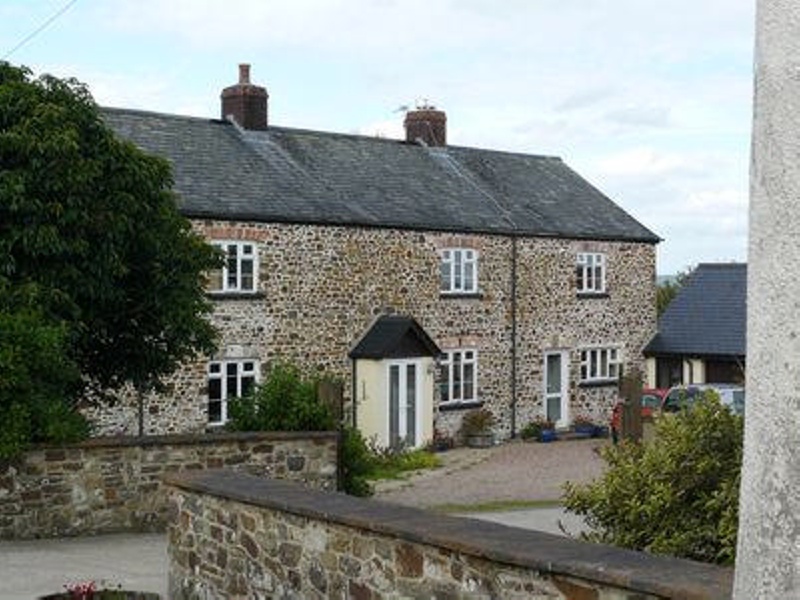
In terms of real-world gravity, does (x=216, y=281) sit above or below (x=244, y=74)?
below

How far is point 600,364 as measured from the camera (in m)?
35.7

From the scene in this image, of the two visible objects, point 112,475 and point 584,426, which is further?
point 584,426

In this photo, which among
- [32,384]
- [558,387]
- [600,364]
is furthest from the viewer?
[600,364]

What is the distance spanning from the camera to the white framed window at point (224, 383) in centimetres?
2667

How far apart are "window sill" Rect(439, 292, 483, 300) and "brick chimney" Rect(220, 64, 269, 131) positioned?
5.88 meters

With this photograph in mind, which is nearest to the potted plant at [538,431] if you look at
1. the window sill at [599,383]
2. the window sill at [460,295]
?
the window sill at [599,383]

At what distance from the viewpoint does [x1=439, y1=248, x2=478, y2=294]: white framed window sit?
31219mm

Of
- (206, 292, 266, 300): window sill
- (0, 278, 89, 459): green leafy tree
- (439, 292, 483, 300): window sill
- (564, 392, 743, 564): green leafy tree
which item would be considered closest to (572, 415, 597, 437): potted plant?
(439, 292, 483, 300): window sill

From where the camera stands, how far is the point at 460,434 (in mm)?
31547

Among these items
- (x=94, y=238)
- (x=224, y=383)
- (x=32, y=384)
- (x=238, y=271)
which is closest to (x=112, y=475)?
(x=32, y=384)

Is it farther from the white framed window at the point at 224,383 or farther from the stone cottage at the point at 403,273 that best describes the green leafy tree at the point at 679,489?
the white framed window at the point at 224,383

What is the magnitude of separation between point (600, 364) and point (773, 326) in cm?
3302

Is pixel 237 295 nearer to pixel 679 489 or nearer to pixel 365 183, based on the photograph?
pixel 365 183

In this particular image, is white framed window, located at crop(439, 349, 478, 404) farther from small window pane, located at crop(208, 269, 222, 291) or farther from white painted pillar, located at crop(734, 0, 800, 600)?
white painted pillar, located at crop(734, 0, 800, 600)
